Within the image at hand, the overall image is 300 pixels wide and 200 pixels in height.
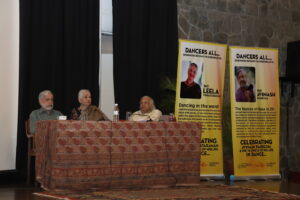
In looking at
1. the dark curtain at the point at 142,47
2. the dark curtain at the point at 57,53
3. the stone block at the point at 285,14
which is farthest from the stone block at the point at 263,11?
the dark curtain at the point at 57,53

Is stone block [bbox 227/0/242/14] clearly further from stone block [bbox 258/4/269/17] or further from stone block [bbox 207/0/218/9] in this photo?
stone block [bbox 258/4/269/17]

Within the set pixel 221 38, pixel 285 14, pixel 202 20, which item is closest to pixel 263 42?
pixel 285 14

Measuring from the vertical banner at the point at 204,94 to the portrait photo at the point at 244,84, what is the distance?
268mm

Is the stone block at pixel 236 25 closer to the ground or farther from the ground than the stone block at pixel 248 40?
farther from the ground

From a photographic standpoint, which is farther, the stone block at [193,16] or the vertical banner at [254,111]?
the stone block at [193,16]

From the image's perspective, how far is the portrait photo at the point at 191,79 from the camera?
25.6 ft

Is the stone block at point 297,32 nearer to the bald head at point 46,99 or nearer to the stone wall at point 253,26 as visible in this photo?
the stone wall at point 253,26

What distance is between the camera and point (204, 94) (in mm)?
7988

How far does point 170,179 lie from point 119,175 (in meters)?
0.68

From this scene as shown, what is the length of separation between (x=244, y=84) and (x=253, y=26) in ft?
5.07

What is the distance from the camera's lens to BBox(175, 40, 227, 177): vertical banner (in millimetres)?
7805

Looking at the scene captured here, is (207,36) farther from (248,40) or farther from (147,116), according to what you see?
(147,116)

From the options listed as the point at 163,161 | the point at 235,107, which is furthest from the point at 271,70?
the point at 163,161

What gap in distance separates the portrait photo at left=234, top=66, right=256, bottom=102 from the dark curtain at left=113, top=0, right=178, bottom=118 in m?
0.95
